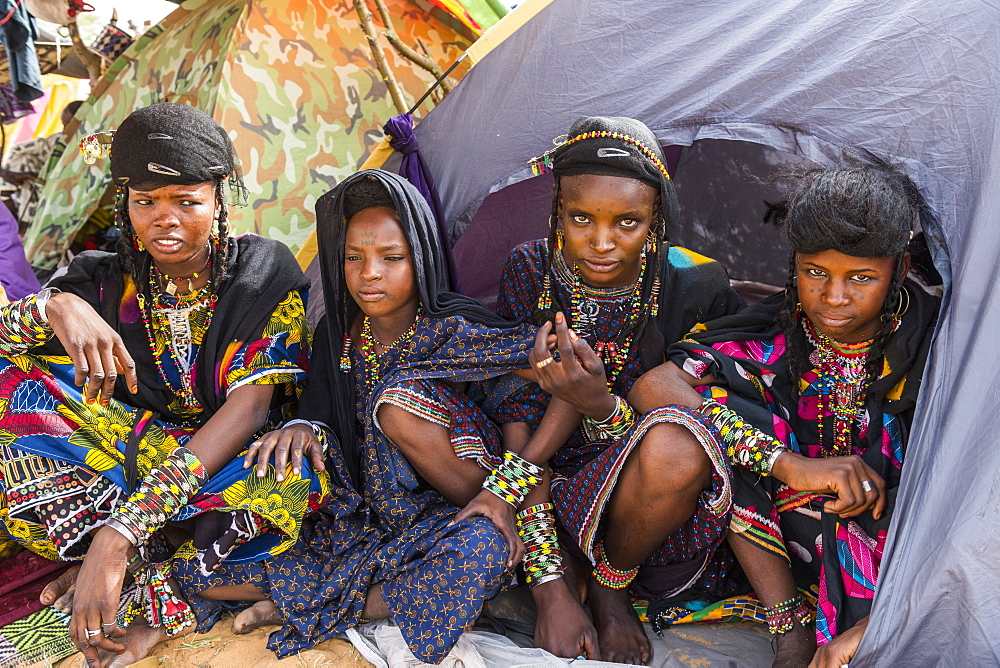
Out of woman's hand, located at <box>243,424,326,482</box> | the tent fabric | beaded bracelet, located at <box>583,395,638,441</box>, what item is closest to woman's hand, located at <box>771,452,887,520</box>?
the tent fabric

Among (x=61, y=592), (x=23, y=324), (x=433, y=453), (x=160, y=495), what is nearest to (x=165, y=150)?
(x=23, y=324)

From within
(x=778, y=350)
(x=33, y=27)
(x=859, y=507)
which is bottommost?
(x=859, y=507)

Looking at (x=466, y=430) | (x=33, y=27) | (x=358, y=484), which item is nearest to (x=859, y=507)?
(x=466, y=430)

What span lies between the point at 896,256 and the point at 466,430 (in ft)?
3.42

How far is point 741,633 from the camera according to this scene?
2.11 metres

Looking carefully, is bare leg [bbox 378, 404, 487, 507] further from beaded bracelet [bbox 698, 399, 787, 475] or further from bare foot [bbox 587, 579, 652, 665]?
beaded bracelet [bbox 698, 399, 787, 475]

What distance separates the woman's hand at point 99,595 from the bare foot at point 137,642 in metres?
0.06

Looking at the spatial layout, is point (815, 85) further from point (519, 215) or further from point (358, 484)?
point (358, 484)

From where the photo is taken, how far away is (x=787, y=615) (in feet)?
6.30

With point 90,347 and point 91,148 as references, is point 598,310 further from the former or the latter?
point 91,148

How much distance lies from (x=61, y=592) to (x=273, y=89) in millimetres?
2061

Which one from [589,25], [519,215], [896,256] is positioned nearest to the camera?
[896,256]

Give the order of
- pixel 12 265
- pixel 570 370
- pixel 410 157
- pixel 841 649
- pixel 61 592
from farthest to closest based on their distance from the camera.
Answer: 1. pixel 12 265
2. pixel 410 157
3. pixel 61 592
4. pixel 570 370
5. pixel 841 649

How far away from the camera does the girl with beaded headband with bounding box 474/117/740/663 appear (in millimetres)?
1938
